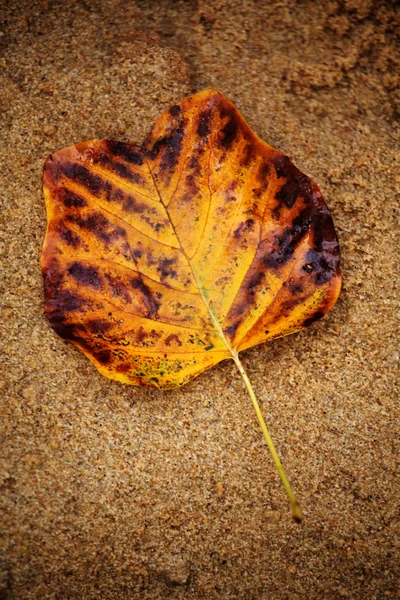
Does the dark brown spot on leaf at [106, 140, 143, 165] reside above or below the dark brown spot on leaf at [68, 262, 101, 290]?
above

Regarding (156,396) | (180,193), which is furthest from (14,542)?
(180,193)

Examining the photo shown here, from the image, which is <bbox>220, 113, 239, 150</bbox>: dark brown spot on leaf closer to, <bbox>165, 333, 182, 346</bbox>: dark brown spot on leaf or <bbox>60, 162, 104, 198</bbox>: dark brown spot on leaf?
<bbox>60, 162, 104, 198</bbox>: dark brown spot on leaf

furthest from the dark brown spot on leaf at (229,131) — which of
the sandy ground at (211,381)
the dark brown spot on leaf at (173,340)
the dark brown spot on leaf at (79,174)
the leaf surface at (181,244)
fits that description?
the dark brown spot on leaf at (173,340)

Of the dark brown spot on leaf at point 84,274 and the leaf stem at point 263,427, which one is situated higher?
the dark brown spot on leaf at point 84,274

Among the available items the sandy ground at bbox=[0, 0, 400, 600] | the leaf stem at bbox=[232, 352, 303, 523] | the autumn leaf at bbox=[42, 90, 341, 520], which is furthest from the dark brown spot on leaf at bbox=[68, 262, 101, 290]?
the leaf stem at bbox=[232, 352, 303, 523]

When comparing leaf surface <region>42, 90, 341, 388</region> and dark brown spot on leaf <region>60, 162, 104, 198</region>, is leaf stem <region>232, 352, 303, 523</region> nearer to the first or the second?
leaf surface <region>42, 90, 341, 388</region>

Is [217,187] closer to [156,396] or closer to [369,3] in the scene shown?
[156,396]

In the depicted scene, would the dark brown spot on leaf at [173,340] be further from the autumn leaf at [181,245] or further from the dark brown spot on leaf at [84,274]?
the dark brown spot on leaf at [84,274]

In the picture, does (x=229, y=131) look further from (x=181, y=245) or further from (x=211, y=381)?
(x=211, y=381)
